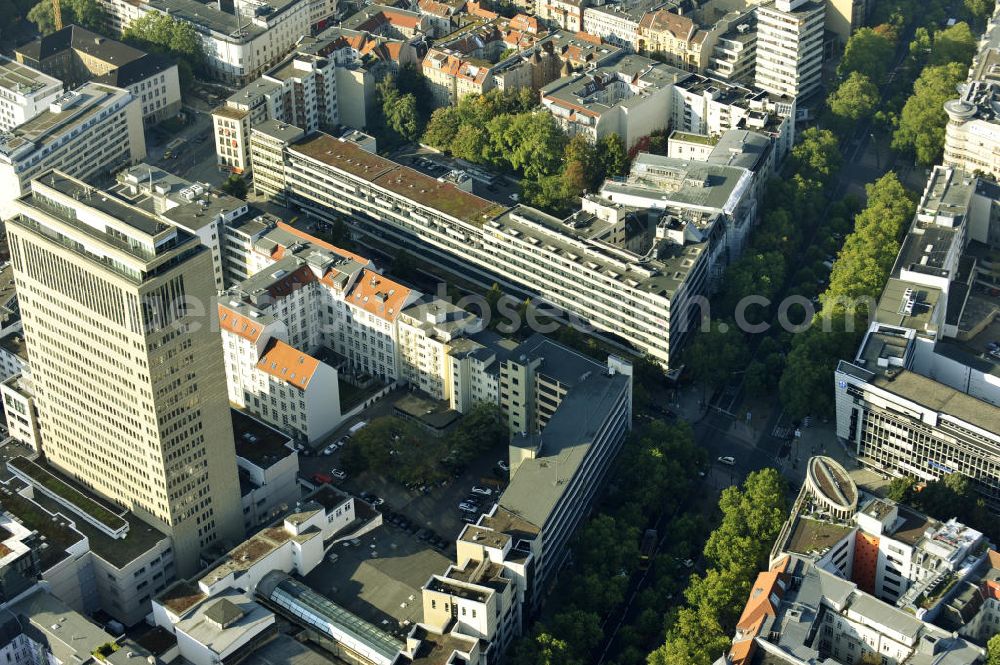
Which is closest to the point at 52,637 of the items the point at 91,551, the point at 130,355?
the point at 91,551

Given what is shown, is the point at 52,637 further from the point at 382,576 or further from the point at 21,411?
the point at 21,411

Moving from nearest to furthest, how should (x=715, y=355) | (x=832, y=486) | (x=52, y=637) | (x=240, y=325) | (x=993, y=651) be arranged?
1. (x=993, y=651)
2. (x=52, y=637)
3. (x=832, y=486)
4. (x=240, y=325)
5. (x=715, y=355)

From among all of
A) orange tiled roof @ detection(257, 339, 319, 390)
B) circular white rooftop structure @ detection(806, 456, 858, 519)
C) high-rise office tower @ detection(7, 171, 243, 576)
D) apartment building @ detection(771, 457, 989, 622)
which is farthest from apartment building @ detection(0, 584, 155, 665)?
circular white rooftop structure @ detection(806, 456, 858, 519)

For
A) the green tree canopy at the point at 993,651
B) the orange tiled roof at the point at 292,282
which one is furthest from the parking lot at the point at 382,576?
the green tree canopy at the point at 993,651

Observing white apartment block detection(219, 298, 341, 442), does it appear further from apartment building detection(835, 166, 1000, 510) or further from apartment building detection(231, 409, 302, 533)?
apartment building detection(835, 166, 1000, 510)

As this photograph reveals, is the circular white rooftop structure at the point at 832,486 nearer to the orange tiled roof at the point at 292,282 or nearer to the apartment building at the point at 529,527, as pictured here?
the apartment building at the point at 529,527
